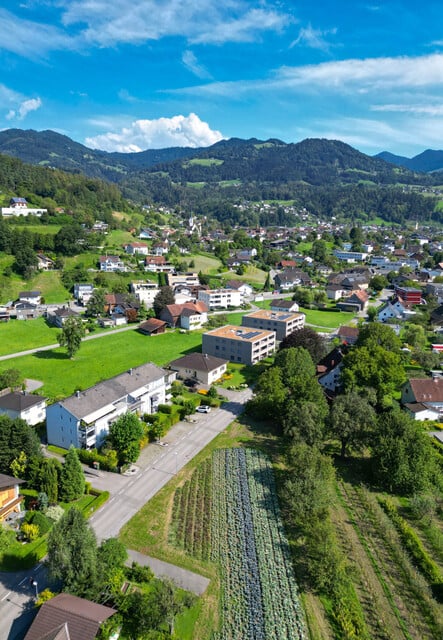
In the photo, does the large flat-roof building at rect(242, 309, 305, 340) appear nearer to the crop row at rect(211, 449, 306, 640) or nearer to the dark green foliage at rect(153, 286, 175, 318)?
the dark green foliage at rect(153, 286, 175, 318)

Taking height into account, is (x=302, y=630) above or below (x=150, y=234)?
below

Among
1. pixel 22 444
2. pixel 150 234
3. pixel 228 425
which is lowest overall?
pixel 228 425

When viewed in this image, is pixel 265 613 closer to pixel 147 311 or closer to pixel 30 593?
pixel 30 593

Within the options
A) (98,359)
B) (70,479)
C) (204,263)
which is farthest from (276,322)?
(204,263)

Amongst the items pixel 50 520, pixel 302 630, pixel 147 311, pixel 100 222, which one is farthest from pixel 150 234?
pixel 302 630

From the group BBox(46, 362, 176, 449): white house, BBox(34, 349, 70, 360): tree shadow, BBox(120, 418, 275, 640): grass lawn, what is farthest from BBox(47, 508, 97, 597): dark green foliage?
BBox(34, 349, 70, 360): tree shadow

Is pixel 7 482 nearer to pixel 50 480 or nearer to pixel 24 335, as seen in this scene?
pixel 50 480
